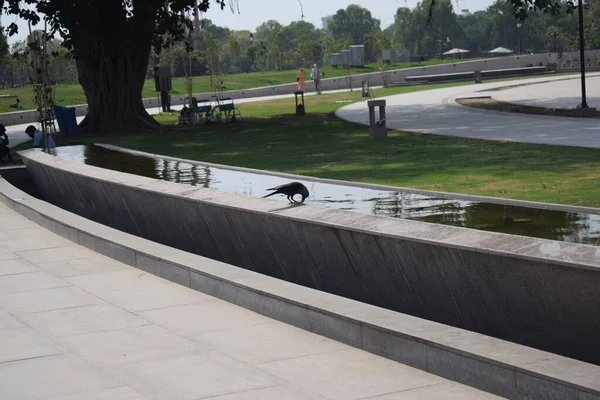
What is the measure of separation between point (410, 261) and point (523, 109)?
21994 mm

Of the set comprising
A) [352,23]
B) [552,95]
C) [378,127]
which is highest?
[352,23]

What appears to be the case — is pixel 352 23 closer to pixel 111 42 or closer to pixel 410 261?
pixel 111 42

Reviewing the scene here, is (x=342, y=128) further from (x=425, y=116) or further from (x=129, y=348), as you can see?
(x=129, y=348)

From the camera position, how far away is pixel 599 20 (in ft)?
353

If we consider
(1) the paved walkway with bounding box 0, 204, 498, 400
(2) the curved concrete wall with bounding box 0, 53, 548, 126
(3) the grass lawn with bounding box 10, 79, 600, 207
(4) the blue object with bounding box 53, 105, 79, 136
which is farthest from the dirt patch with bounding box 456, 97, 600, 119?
(2) the curved concrete wall with bounding box 0, 53, 548, 126

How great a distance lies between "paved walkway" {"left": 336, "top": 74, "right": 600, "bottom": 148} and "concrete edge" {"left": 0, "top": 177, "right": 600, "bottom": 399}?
1042 centimetres

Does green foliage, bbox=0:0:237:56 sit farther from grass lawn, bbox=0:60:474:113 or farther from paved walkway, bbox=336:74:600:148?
grass lawn, bbox=0:60:474:113

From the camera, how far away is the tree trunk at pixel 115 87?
3042 centimetres

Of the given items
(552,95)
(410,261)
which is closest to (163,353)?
(410,261)

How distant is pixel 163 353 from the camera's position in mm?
6402

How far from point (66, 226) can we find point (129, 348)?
16.6ft

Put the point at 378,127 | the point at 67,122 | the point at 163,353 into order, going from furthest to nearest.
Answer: the point at 67,122
the point at 378,127
the point at 163,353

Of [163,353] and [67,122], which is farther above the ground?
[67,122]

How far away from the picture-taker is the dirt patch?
24562 mm
